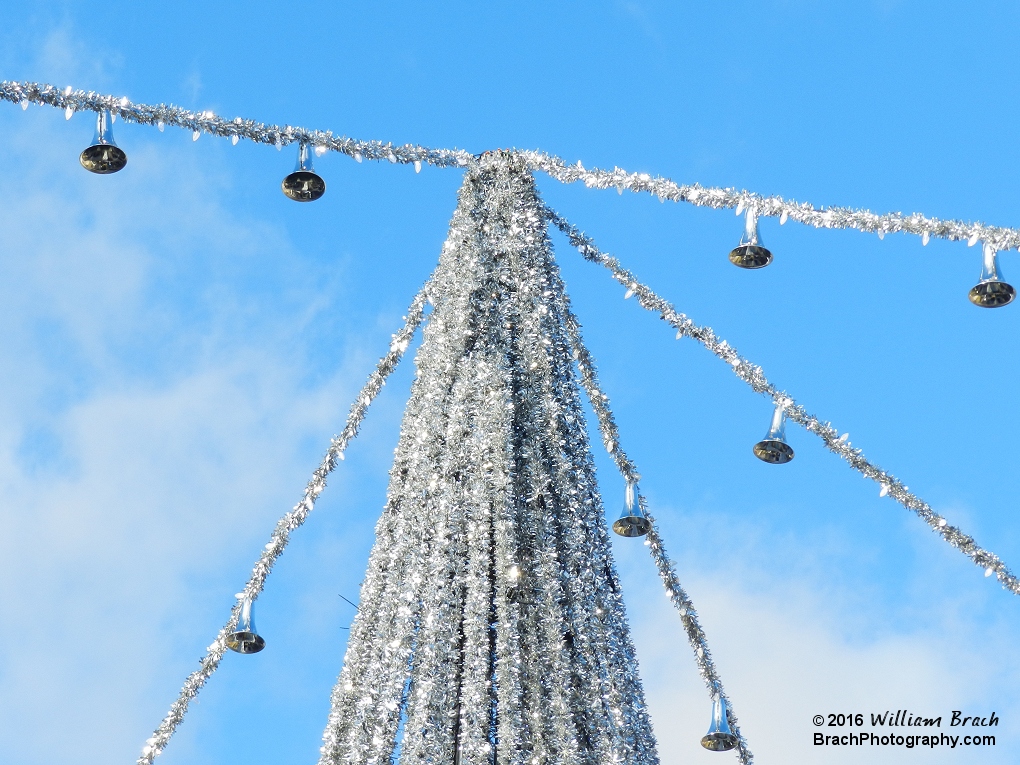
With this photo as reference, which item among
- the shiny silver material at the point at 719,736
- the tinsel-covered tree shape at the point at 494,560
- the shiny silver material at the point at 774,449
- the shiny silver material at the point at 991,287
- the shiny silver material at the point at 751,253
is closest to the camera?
the tinsel-covered tree shape at the point at 494,560

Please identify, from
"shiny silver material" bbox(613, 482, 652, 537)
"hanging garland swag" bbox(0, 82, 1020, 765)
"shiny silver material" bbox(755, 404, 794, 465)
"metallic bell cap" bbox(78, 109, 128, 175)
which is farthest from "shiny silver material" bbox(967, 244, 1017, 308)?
"metallic bell cap" bbox(78, 109, 128, 175)

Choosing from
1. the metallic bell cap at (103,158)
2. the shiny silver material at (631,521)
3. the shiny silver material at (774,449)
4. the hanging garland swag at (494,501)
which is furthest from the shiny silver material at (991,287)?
the metallic bell cap at (103,158)

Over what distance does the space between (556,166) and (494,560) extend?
1.91 meters

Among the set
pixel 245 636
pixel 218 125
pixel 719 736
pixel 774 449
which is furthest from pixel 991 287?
pixel 245 636

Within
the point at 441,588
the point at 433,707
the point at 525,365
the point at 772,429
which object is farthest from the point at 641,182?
the point at 433,707

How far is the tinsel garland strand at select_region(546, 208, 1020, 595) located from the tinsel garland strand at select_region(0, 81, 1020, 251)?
723 millimetres

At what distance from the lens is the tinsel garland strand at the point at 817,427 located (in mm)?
6176

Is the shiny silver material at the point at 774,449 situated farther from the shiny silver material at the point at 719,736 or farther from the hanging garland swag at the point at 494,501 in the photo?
the shiny silver material at the point at 719,736

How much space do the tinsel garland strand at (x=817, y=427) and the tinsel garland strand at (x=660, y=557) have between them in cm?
51

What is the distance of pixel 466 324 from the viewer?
5.18 metres

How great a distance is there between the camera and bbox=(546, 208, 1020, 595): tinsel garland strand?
6176mm

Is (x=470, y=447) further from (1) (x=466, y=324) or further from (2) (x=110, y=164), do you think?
(2) (x=110, y=164)

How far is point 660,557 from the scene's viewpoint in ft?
20.4

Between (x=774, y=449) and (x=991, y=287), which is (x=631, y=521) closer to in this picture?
(x=774, y=449)
